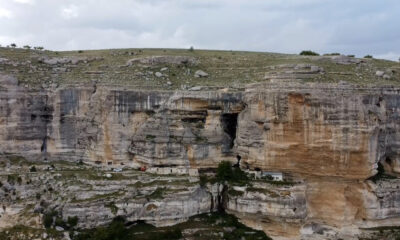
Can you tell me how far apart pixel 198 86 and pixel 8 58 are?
1434cm

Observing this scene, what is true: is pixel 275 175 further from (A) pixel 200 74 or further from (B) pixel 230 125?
(A) pixel 200 74

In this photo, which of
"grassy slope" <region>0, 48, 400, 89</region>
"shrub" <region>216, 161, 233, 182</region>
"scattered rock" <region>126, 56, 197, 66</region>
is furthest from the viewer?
"scattered rock" <region>126, 56, 197, 66</region>

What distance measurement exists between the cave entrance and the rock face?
71 millimetres

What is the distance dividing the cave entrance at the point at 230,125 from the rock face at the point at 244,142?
0.23 feet

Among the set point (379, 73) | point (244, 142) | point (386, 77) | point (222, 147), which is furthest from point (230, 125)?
point (386, 77)

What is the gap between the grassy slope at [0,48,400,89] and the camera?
89.7ft

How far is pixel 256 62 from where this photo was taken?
99.6 feet

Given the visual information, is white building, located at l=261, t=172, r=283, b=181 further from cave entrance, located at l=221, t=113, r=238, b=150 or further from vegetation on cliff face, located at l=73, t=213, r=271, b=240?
vegetation on cliff face, located at l=73, t=213, r=271, b=240

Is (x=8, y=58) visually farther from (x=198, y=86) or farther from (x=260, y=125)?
(x=260, y=125)

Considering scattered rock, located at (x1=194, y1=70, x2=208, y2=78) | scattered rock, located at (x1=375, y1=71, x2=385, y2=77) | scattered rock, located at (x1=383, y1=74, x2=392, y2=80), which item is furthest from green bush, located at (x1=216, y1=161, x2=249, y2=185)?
scattered rock, located at (x1=383, y1=74, x2=392, y2=80)

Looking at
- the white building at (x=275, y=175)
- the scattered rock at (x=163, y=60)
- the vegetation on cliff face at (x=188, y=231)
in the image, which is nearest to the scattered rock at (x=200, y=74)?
the scattered rock at (x=163, y=60)

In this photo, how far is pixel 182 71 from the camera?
97.7 ft

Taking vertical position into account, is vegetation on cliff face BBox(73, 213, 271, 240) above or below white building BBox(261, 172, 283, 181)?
below

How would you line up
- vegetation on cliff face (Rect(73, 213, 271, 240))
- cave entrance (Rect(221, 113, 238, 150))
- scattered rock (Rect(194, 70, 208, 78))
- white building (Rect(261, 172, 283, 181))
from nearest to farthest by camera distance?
vegetation on cliff face (Rect(73, 213, 271, 240)) → white building (Rect(261, 172, 283, 181)) → cave entrance (Rect(221, 113, 238, 150)) → scattered rock (Rect(194, 70, 208, 78))
